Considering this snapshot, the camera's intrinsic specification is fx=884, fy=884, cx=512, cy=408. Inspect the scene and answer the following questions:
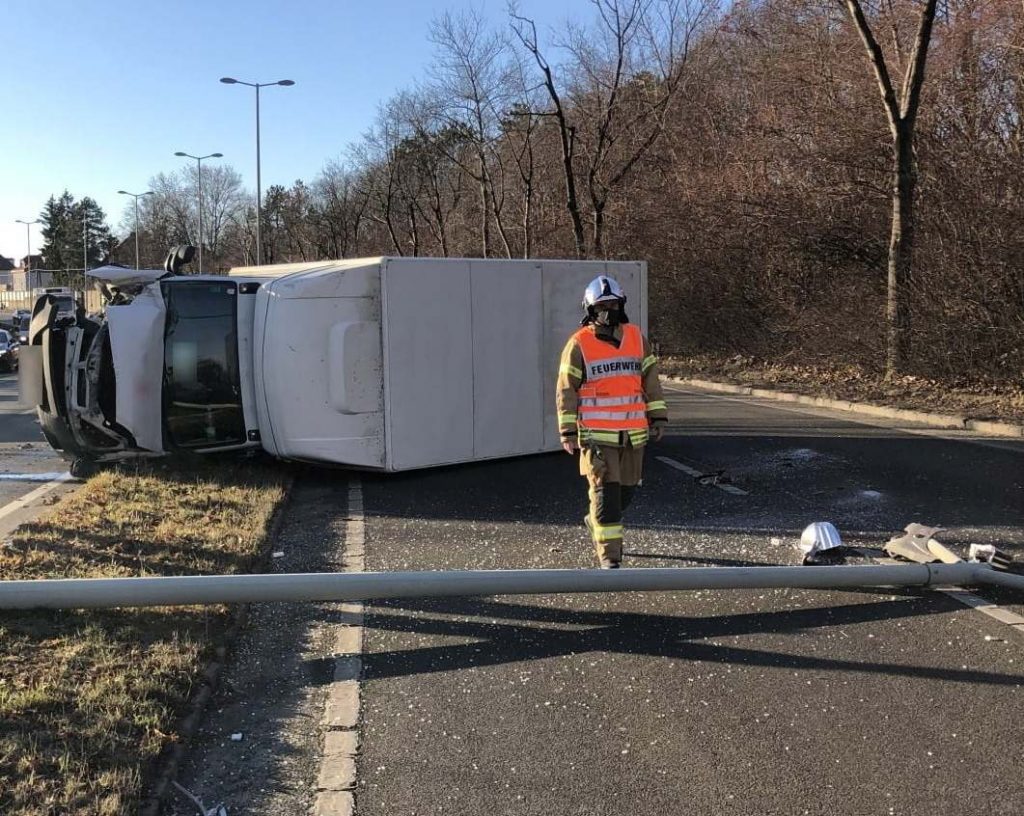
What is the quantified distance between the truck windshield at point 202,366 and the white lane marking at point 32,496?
1.47 meters

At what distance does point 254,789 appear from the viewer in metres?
3.26

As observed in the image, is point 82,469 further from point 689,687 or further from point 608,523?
point 689,687

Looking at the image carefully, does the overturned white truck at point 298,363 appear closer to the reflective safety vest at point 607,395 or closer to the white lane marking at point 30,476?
the white lane marking at point 30,476

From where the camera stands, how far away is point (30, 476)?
10.0 meters

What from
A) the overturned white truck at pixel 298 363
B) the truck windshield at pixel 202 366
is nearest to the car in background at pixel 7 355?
the overturned white truck at pixel 298 363

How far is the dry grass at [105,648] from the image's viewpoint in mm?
3131

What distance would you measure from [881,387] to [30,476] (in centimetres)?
1259

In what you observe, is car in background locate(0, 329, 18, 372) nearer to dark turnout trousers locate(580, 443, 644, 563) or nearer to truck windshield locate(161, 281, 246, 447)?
truck windshield locate(161, 281, 246, 447)

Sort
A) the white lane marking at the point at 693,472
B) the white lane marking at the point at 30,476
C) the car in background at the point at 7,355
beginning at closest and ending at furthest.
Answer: the white lane marking at the point at 693,472 < the white lane marking at the point at 30,476 < the car in background at the point at 7,355

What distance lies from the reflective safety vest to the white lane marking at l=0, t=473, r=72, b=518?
18.4 feet

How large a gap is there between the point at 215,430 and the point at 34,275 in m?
86.9

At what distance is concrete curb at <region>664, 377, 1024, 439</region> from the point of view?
1100 centimetres

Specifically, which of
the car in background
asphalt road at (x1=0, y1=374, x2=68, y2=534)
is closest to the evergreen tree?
the car in background

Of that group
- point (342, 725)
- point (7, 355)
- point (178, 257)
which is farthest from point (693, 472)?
point (7, 355)
